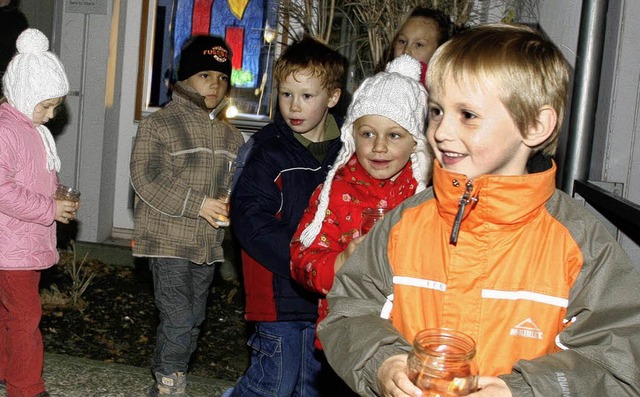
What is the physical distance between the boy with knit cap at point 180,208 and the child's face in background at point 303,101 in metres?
1.25

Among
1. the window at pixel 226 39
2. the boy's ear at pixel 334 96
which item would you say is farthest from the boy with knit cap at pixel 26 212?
the window at pixel 226 39

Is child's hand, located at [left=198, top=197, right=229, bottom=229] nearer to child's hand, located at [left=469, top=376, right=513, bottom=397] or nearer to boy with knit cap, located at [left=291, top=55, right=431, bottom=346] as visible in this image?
boy with knit cap, located at [left=291, top=55, right=431, bottom=346]

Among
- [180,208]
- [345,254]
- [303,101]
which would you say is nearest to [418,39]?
[303,101]

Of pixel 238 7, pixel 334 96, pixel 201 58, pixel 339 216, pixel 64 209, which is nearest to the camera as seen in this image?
pixel 339 216

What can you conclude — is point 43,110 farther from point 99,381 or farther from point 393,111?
point 393,111

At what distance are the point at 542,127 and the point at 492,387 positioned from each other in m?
0.68

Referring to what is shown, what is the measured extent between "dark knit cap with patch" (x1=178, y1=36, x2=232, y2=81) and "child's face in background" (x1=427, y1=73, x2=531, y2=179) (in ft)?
10.1

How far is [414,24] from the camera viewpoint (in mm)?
4426

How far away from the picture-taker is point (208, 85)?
5.12 metres

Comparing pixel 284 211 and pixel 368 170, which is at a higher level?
pixel 368 170

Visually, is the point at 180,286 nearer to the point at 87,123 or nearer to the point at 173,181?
the point at 173,181

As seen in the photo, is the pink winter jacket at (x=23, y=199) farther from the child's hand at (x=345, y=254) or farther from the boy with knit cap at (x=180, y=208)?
the child's hand at (x=345, y=254)

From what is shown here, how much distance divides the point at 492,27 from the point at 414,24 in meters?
2.17

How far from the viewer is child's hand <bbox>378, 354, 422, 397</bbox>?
1934 millimetres
